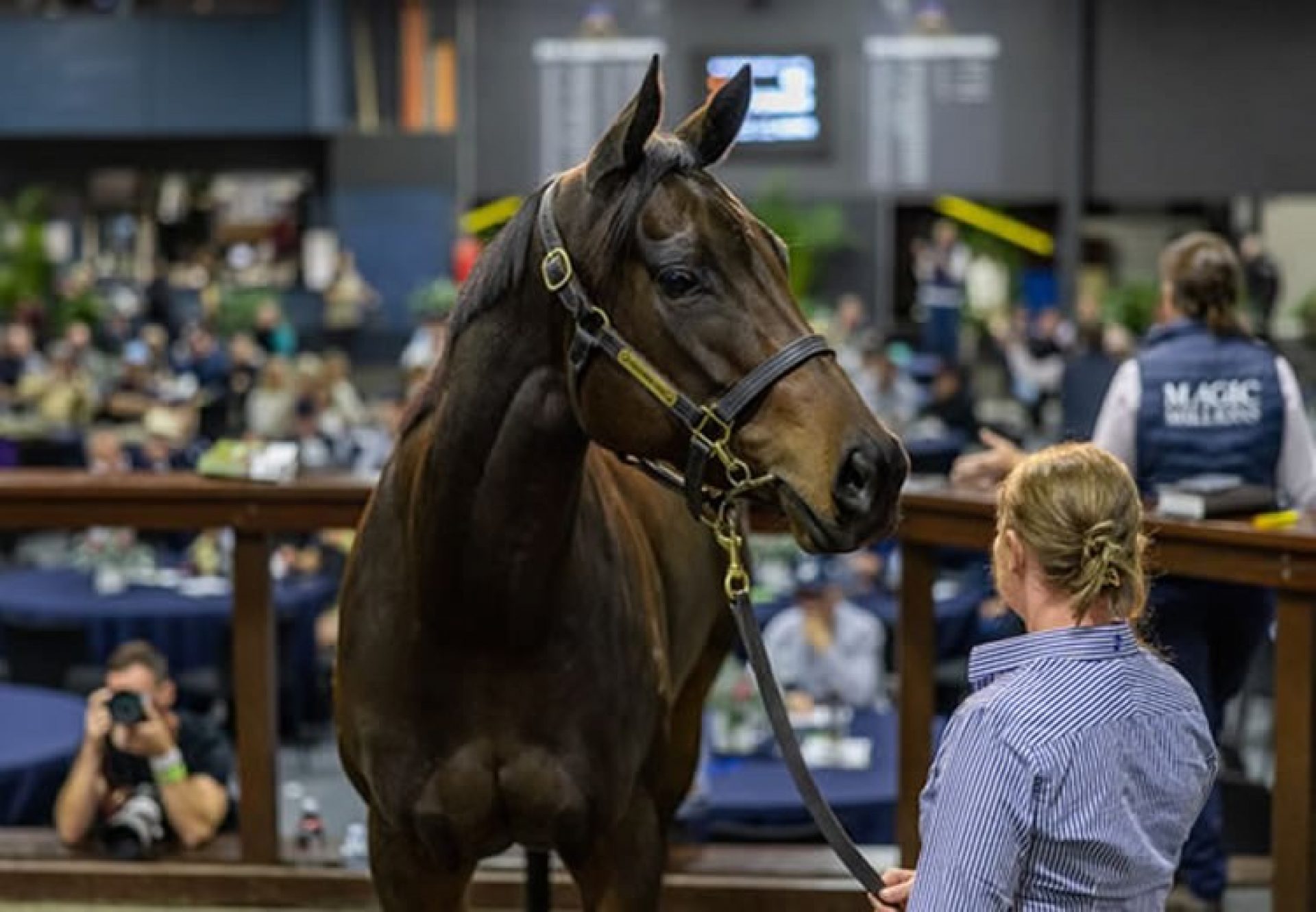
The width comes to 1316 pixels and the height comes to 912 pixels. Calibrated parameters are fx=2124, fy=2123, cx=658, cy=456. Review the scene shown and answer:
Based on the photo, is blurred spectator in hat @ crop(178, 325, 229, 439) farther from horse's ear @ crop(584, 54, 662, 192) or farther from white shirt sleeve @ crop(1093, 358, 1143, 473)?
horse's ear @ crop(584, 54, 662, 192)

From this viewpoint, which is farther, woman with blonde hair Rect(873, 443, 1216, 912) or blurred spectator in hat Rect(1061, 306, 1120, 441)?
blurred spectator in hat Rect(1061, 306, 1120, 441)

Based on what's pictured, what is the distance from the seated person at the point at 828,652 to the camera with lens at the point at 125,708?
2.93m

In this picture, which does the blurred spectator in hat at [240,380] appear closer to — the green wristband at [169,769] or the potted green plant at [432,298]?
the potted green plant at [432,298]

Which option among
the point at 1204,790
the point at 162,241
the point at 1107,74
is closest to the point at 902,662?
the point at 1204,790

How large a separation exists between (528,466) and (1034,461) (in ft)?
3.08

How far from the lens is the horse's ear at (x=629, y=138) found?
263 centimetres

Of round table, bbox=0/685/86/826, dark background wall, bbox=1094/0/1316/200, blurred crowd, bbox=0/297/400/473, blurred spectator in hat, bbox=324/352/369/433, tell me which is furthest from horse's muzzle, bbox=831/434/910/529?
dark background wall, bbox=1094/0/1316/200

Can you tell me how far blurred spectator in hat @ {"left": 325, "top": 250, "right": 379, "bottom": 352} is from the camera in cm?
1972

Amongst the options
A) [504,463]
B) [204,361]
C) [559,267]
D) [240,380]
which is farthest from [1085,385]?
[204,361]

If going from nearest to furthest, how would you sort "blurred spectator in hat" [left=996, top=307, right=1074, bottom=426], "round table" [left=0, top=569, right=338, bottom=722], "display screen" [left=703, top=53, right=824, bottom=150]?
"round table" [left=0, top=569, right=338, bottom=722] → "display screen" [left=703, top=53, right=824, bottom=150] → "blurred spectator in hat" [left=996, top=307, right=1074, bottom=426]

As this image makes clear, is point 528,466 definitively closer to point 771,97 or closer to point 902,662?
point 902,662

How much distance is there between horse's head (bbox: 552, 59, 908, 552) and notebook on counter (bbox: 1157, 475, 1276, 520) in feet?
4.41

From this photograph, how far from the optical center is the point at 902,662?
14.2 feet

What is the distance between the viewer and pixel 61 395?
15.9 metres
